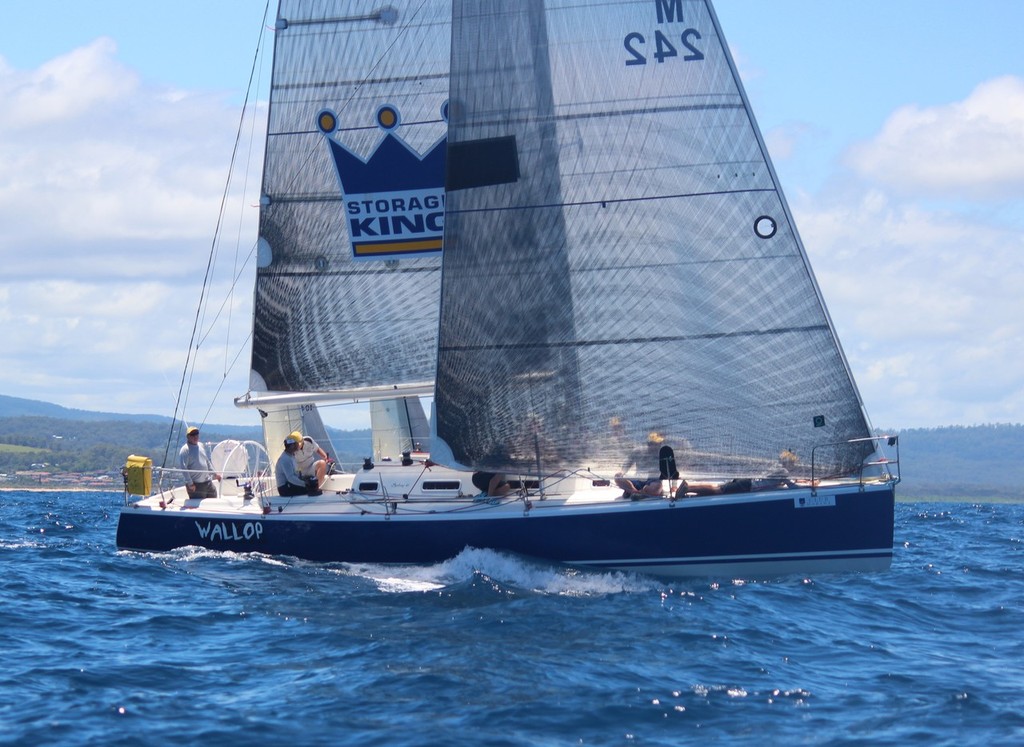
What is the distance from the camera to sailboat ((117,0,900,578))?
15.7 m

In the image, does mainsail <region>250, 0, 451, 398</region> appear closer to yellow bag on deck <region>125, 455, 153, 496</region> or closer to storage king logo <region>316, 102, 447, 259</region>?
storage king logo <region>316, 102, 447, 259</region>

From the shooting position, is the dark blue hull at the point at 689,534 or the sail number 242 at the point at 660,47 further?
the sail number 242 at the point at 660,47

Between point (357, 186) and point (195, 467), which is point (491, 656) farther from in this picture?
point (357, 186)

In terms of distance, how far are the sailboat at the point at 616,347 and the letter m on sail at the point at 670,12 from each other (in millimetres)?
37

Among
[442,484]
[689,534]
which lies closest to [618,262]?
[689,534]

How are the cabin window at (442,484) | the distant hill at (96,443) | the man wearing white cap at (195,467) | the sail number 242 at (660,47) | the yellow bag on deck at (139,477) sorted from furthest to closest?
the distant hill at (96,443), the man wearing white cap at (195,467), the yellow bag on deck at (139,477), the cabin window at (442,484), the sail number 242 at (660,47)

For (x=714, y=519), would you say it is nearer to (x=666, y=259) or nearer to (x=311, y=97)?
(x=666, y=259)

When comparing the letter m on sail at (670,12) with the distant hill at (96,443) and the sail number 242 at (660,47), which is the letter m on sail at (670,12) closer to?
the sail number 242 at (660,47)

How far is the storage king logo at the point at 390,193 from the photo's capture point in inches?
762

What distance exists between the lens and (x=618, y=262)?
1611cm

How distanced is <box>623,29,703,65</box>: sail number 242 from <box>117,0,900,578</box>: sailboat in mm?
26

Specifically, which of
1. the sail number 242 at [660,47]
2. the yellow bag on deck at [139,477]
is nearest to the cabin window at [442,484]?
the yellow bag on deck at [139,477]

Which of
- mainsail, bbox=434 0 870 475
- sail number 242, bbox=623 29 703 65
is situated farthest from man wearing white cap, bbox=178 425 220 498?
sail number 242, bbox=623 29 703 65

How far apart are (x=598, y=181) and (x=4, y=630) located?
820 cm
